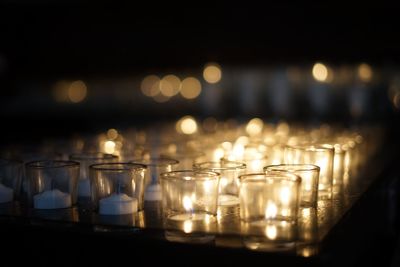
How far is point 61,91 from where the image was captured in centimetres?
595

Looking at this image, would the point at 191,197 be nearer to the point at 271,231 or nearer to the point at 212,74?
the point at 271,231

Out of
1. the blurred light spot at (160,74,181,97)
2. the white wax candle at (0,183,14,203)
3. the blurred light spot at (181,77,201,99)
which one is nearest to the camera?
the white wax candle at (0,183,14,203)

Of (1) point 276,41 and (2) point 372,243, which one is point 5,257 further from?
(1) point 276,41

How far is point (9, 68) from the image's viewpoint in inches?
178

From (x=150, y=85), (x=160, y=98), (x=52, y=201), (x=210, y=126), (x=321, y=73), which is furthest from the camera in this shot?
(x=150, y=85)

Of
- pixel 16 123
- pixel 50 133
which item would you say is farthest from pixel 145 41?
pixel 16 123

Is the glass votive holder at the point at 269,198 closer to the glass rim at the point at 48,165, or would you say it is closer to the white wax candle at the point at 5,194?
the glass rim at the point at 48,165

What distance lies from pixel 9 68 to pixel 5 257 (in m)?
3.54

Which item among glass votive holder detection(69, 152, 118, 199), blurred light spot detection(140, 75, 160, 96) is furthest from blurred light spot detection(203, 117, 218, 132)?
blurred light spot detection(140, 75, 160, 96)

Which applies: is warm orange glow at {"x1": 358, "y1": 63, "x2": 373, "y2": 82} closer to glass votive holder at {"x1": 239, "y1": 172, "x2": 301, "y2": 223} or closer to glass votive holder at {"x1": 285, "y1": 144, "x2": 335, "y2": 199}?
glass votive holder at {"x1": 285, "y1": 144, "x2": 335, "y2": 199}

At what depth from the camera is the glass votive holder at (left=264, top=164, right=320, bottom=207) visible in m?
1.21

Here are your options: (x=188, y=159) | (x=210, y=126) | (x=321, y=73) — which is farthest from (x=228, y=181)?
(x=321, y=73)

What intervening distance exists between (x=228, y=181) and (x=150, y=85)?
4.32 meters

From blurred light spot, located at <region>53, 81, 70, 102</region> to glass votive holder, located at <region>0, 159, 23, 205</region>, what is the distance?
459cm
